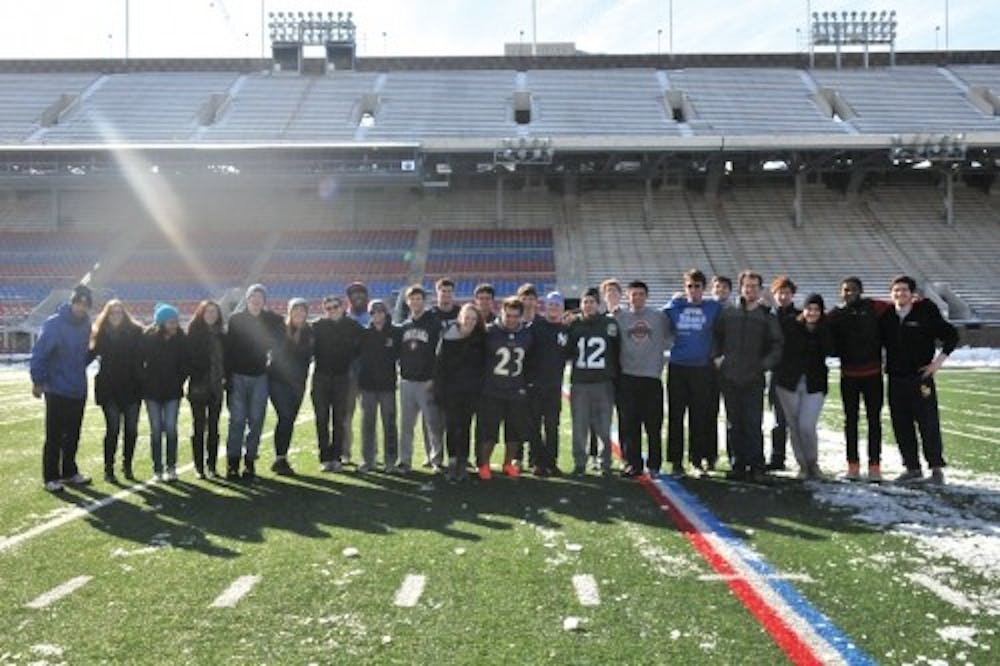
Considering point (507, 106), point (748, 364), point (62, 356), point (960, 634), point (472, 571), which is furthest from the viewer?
point (507, 106)

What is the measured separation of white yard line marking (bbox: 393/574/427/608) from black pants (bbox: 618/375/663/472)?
10.6ft

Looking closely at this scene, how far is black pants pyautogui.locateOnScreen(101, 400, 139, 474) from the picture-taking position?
7234 millimetres

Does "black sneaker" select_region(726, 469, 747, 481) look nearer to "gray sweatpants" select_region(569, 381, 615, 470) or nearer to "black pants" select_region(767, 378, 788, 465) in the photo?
"black pants" select_region(767, 378, 788, 465)

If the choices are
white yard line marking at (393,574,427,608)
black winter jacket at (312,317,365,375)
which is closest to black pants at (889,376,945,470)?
white yard line marking at (393,574,427,608)

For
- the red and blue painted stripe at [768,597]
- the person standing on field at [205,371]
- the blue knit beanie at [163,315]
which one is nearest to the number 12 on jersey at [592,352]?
the red and blue painted stripe at [768,597]

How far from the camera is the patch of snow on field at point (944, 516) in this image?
4.29 meters

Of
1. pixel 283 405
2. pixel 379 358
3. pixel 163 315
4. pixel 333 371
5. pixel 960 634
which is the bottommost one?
pixel 960 634

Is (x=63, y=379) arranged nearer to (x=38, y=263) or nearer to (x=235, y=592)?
(x=235, y=592)

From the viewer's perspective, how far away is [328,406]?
779 centimetres

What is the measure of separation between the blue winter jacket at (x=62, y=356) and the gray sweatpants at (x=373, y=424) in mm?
2432

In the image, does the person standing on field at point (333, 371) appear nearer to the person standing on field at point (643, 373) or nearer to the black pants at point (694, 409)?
the person standing on field at point (643, 373)

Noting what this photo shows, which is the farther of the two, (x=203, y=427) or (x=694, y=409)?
(x=203, y=427)

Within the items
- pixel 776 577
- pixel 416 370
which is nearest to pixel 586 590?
pixel 776 577

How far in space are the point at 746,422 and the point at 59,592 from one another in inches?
209
